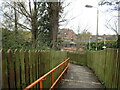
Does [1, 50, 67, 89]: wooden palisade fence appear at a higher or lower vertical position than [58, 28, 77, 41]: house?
lower

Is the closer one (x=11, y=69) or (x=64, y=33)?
(x=11, y=69)

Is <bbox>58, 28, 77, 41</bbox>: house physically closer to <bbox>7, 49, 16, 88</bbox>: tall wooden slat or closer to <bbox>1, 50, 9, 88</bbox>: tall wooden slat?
<bbox>7, 49, 16, 88</bbox>: tall wooden slat

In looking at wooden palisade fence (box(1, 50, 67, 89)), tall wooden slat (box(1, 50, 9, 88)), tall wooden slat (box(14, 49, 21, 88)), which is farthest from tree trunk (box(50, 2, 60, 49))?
tall wooden slat (box(1, 50, 9, 88))

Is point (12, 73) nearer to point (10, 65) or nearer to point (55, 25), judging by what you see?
point (10, 65)

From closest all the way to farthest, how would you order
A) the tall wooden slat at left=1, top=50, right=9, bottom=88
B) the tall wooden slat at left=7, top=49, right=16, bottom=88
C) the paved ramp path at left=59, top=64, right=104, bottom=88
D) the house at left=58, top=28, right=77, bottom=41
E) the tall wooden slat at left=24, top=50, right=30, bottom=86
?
the tall wooden slat at left=1, top=50, right=9, bottom=88 → the tall wooden slat at left=7, top=49, right=16, bottom=88 → the tall wooden slat at left=24, top=50, right=30, bottom=86 → the paved ramp path at left=59, top=64, right=104, bottom=88 → the house at left=58, top=28, right=77, bottom=41

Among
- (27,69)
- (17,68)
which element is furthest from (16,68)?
(27,69)

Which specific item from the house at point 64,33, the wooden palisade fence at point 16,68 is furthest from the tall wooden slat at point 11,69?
the house at point 64,33

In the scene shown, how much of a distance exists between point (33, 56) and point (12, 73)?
783 millimetres

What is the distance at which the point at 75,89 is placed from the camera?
4008 mm

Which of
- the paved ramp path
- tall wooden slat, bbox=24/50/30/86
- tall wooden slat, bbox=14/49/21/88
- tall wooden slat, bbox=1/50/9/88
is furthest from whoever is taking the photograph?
the paved ramp path

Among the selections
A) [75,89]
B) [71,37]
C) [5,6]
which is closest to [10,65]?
[75,89]

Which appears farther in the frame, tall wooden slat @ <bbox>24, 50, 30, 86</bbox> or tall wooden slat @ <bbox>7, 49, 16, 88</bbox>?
tall wooden slat @ <bbox>24, 50, 30, 86</bbox>

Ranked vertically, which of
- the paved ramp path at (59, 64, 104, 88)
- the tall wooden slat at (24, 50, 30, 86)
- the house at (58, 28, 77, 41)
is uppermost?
the house at (58, 28, 77, 41)

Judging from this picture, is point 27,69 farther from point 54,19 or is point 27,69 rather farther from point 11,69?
point 54,19
